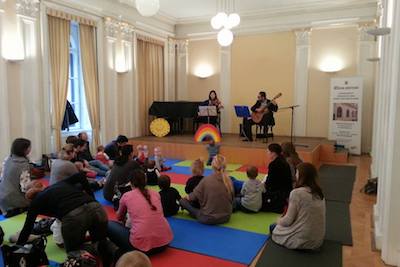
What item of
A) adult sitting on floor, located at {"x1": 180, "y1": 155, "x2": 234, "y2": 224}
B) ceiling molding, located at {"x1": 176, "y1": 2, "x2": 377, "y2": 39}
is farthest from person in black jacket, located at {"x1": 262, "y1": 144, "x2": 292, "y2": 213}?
ceiling molding, located at {"x1": 176, "y1": 2, "x2": 377, "y2": 39}

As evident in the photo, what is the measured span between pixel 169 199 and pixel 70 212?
5.02ft

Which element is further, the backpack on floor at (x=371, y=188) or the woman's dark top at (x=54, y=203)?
the backpack on floor at (x=371, y=188)

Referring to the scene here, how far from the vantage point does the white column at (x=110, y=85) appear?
8059mm

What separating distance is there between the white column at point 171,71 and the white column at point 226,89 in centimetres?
163

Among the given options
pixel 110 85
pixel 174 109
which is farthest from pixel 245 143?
pixel 110 85

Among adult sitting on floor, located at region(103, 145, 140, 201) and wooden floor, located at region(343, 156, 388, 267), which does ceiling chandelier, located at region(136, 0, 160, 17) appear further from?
wooden floor, located at region(343, 156, 388, 267)

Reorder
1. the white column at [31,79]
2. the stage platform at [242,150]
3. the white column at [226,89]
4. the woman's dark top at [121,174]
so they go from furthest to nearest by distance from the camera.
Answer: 1. the white column at [226,89]
2. the stage platform at [242,150]
3. the white column at [31,79]
4. the woman's dark top at [121,174]

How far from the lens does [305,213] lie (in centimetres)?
304

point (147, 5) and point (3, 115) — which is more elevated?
point (147, 5)

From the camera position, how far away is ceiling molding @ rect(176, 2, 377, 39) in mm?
8508

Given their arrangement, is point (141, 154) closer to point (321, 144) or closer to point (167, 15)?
point (321, 144)

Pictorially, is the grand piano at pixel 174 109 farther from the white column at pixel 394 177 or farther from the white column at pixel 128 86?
the white column at pixel 394 177

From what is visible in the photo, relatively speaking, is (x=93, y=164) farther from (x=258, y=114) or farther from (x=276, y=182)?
(x=258, y=114)

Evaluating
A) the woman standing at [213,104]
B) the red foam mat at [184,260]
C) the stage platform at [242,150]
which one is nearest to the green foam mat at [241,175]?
the stage platform at [242,150]
